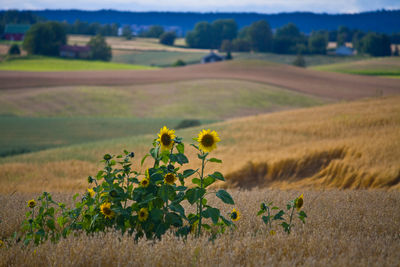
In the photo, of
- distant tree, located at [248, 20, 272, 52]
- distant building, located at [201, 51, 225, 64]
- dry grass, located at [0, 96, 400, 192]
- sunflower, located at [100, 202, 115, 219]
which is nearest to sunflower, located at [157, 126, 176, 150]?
sunflower, located at [100, 202, 115, 219]

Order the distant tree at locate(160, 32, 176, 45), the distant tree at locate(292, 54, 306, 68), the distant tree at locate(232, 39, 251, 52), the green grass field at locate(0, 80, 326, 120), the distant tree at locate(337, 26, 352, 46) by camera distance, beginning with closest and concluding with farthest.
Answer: the green grass field at locate(0, 80, 326, 120) → the distant tree at locate(337, 26, 352, 46) → the distant tree at locate(292, 54, 306, 68) → the distant tree at locate(232, 39, 251, 52) → the distant tree at locate(160, 32, 176, 45)

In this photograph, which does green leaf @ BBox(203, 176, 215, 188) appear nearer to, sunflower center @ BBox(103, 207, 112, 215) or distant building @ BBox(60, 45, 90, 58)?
sunflower center @ BBox(103, 207, 112, 215)

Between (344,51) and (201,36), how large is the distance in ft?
90.1

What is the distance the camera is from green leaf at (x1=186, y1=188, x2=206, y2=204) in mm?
3900

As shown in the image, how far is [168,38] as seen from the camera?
81312mm

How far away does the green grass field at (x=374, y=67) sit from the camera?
31.1 meters

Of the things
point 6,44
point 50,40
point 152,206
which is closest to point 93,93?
point 50,40

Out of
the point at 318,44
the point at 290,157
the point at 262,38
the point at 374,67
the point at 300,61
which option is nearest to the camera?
the point at 290,157

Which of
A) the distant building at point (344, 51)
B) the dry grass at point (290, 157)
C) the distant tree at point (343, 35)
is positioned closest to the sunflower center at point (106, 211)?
the dry grass at point (290, 157)

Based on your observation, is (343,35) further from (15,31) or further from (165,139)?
(165,139)

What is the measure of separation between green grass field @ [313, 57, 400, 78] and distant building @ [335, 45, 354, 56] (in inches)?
66.6

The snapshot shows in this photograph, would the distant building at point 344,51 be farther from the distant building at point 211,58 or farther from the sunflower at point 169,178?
the sunflower at point 169,178

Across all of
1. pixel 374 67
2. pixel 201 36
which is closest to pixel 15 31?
pixel 201 36

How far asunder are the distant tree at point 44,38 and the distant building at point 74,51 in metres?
3.56
